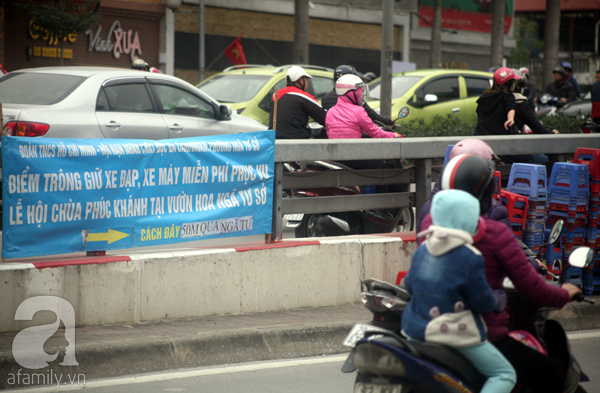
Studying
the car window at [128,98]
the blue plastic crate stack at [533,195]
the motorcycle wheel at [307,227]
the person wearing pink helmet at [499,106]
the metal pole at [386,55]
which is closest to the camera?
the blue plastic crate stack at [533,195]

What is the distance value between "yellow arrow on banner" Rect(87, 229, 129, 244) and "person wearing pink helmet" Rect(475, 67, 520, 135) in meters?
4.69

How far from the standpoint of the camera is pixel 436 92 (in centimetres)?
1519

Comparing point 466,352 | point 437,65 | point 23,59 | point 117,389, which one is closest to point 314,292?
point 117,389

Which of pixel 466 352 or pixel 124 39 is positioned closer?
pixel 466 352

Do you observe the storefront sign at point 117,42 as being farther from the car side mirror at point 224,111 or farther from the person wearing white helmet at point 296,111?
the person wearing white helmet at point 296,111

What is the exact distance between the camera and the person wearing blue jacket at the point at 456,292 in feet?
10.2

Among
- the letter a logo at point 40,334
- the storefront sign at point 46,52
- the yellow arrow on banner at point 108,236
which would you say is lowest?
the letter a logo at point 40,334

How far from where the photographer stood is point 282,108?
8.37 metres

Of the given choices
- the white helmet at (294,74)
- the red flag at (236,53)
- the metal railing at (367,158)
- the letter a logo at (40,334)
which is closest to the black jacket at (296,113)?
the white helmet at (294,74)

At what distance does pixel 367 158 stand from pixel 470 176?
333 centimetres

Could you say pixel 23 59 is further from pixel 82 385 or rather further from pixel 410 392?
pixel 410 392

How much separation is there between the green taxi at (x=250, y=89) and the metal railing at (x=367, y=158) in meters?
6.04

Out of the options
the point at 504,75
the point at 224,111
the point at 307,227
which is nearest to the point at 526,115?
the point at 504,75

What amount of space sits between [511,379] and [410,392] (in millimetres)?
457
